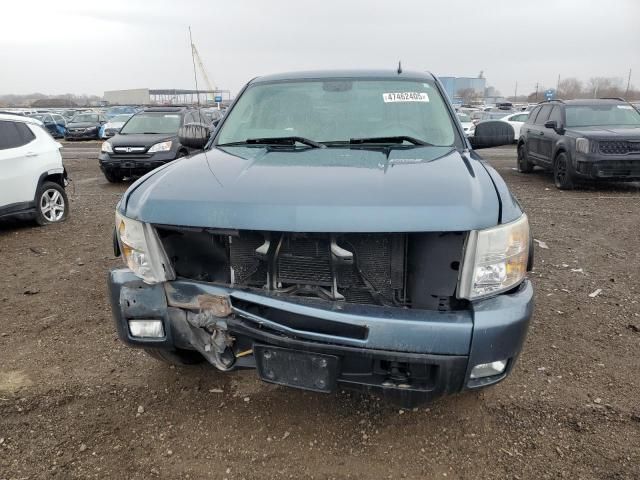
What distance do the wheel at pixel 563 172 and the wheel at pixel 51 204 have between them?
872cm

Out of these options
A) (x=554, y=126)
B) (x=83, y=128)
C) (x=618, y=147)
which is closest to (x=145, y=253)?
(x=618, y=147)

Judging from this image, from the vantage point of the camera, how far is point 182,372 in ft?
10.5

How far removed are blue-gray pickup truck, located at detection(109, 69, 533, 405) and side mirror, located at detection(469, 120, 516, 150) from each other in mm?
1297

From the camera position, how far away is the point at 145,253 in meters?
2.35

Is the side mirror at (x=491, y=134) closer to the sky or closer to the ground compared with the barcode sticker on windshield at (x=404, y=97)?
closer to the ground

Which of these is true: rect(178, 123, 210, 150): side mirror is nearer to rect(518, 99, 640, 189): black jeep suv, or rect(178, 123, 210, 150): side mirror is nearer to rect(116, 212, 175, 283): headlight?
rect(116, 212, 175, 283): headlight

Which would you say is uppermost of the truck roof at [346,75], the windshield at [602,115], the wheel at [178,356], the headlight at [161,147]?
the truck roof at [346,75]

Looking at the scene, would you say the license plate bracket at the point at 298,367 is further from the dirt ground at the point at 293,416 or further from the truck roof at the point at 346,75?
the truck roof at the point at 346,75

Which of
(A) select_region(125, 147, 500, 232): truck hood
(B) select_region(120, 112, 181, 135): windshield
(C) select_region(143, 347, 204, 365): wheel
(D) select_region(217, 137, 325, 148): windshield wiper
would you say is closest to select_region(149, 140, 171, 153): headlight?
(B) select_region(120, 112, 181, 135): windshield

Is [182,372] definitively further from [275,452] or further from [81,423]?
[275,452]

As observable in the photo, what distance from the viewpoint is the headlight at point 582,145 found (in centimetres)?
901

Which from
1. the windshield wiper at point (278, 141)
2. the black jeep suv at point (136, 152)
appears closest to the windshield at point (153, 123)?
the black jeep suv at point (136, 152)

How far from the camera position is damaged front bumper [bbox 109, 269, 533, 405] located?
2.05 metres

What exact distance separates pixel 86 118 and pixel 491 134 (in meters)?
26.1
